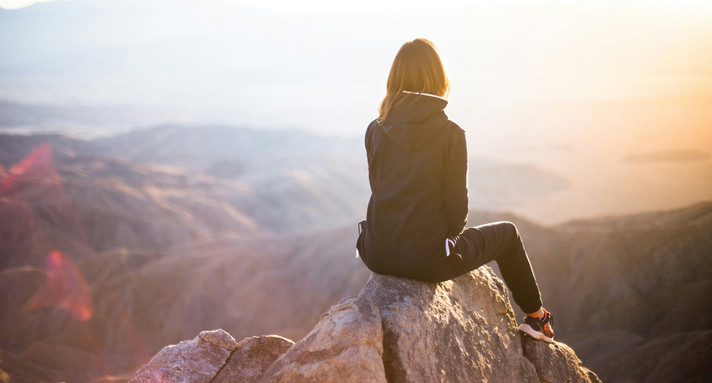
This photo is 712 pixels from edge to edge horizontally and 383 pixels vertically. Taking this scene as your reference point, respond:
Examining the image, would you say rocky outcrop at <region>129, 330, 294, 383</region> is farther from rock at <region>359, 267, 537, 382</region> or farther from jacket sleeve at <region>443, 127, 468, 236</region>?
jacket sleeve at <region>443, 127, 468, 236</region>

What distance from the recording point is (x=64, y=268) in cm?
2812

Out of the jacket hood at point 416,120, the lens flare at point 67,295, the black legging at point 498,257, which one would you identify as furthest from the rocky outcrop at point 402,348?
the lens flare at point 67,295

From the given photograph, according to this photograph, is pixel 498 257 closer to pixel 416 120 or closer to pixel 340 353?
pixel 416 120

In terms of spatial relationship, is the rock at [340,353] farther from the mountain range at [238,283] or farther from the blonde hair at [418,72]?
the mountain range at [238,283]

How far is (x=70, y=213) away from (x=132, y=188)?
783cm

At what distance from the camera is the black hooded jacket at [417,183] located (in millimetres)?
3377

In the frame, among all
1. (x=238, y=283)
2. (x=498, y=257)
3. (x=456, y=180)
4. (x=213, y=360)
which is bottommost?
(x=238, y=283)

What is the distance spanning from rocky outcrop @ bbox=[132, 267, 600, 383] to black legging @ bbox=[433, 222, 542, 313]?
33 cm

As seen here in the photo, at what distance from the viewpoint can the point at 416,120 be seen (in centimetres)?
337

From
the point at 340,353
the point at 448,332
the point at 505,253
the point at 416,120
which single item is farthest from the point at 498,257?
the point at 340,353

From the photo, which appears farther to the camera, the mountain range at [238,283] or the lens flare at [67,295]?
the lens flare at [67,295]

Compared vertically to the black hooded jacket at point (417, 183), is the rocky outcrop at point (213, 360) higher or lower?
lower

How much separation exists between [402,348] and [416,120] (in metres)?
1.56

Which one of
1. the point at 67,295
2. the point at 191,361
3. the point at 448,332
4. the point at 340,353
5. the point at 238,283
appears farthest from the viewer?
the point at 67,295
